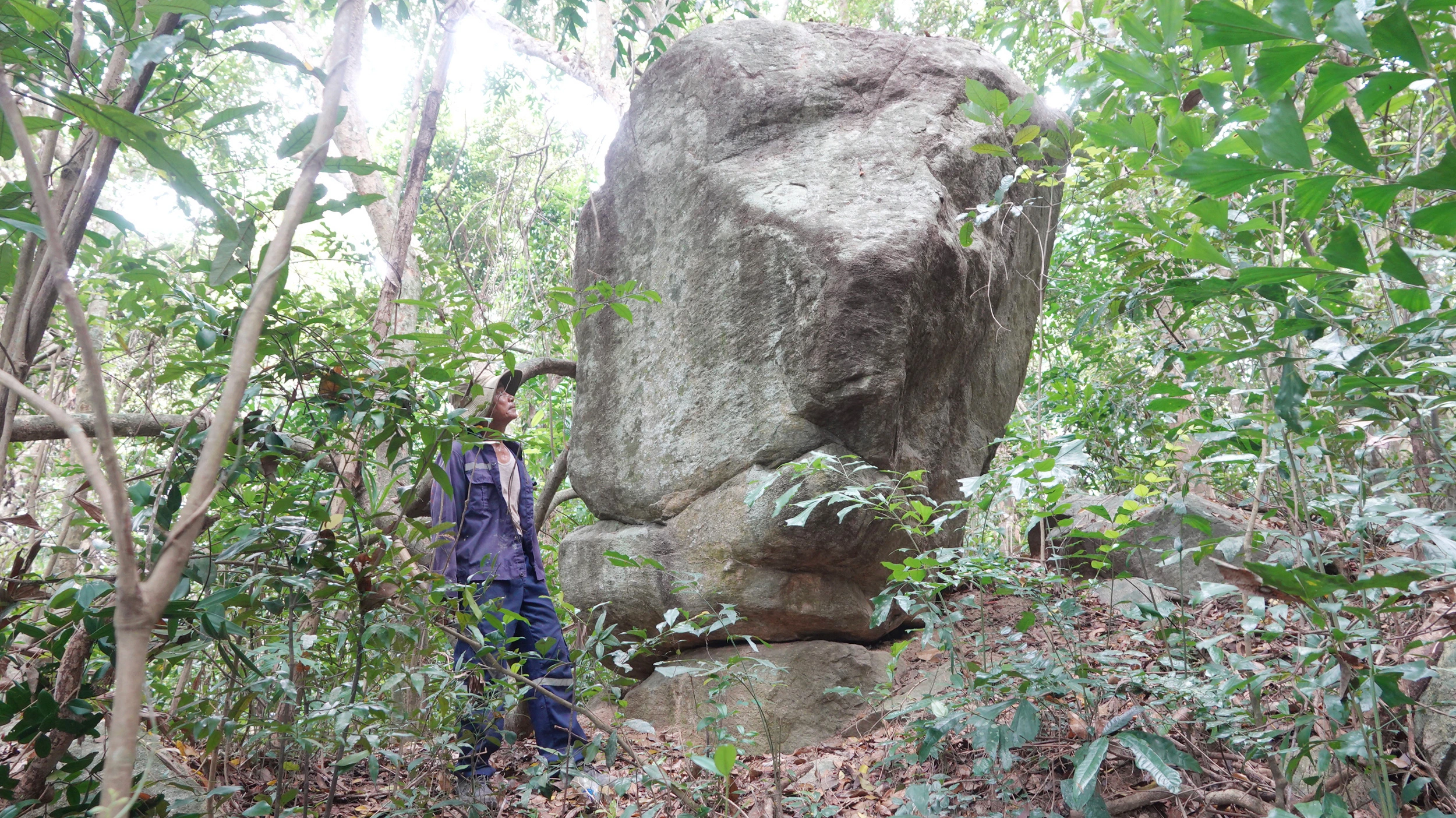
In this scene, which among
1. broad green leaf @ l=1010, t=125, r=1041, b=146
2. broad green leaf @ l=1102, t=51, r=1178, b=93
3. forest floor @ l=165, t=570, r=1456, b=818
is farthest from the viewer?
broad green leaf @ l=1010, t=125, r=1041, b=146

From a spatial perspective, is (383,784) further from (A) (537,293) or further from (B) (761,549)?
(A) (537,293)

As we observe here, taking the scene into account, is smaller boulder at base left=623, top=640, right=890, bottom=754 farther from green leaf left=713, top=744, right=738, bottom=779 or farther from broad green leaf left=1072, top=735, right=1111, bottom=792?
broad green leaf left=1072, top=735, right=1111, bottom=792

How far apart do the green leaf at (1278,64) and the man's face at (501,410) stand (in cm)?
303

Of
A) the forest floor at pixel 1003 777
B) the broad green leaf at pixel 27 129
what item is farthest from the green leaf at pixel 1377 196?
the broad green leaf at pixel 27 129

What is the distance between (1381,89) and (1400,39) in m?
0.08

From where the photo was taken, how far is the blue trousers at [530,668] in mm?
2367

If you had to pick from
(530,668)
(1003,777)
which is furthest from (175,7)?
(530,668)

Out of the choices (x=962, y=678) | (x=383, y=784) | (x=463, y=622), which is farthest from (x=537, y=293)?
(x=962, y=678)

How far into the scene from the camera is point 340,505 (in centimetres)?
354

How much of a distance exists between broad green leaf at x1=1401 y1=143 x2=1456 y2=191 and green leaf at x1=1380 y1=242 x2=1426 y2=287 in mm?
135

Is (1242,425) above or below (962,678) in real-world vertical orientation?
above

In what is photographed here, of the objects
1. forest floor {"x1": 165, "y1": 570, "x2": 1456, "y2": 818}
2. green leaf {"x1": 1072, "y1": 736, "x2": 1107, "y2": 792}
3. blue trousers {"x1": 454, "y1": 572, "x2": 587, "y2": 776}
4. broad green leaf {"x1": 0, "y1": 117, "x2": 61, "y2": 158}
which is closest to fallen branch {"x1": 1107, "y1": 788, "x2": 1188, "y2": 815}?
forest floor {"x1": 165, "y1": 570, "x2": 1456, "y2": 818}

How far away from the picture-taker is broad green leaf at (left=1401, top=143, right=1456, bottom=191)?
0.86 meters

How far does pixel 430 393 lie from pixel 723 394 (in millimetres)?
1734
